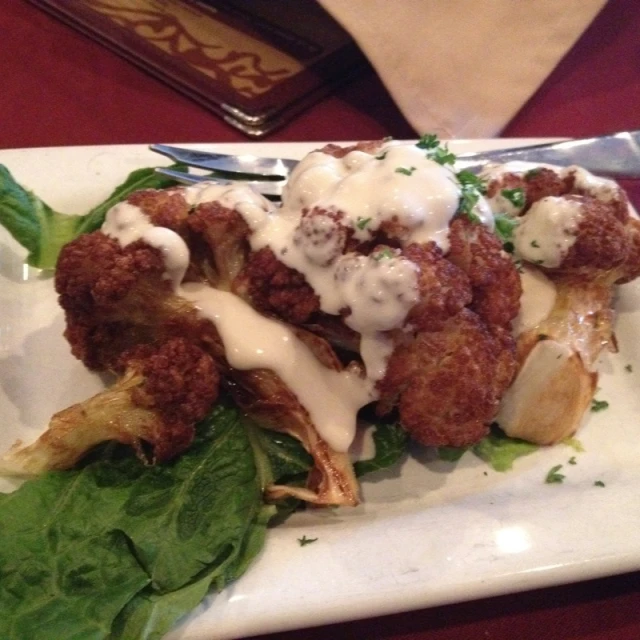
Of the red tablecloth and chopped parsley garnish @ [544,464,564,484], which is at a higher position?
the red tablecloth

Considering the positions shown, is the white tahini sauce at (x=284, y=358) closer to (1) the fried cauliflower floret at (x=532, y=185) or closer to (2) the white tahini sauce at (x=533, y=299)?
(2) the white tahini sauce at (x=533, y=299)

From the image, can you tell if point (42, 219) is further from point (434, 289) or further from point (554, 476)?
point (554, 476)

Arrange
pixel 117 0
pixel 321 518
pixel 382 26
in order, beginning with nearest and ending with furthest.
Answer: pixel 321 518, pixel 382 26, pixel 117 0

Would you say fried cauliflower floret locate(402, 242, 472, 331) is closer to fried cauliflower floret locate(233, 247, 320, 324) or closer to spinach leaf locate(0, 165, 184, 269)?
fried cauliflower floret locate(233, 247, 320, 324)

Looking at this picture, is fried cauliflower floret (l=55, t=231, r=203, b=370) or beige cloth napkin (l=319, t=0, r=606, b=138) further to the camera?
beige cloth napkin (l=319, t=0, r=606, b=138)

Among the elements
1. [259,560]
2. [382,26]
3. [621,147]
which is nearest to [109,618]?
[259,560]

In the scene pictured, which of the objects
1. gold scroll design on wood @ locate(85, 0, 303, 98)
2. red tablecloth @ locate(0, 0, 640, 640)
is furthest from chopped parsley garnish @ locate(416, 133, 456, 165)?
gold scroll design on wood @ locate(85, 0, 303, 98)

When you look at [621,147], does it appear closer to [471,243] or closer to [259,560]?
[471,243]
